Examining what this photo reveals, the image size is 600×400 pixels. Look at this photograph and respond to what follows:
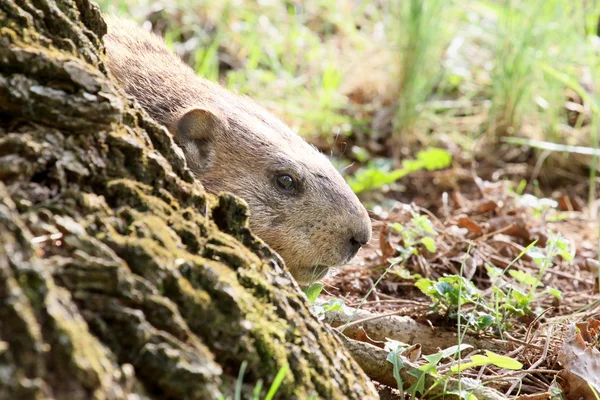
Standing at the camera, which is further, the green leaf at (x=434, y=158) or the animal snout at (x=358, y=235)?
the green leaf at (x=434, y=158)

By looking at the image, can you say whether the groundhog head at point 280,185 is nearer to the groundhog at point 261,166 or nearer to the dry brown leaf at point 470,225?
the groundhog at point 261,166

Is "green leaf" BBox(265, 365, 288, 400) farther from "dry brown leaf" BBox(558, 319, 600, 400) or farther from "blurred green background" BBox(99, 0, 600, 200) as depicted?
"blurred green background" BBox(99, 0, 600, 200)

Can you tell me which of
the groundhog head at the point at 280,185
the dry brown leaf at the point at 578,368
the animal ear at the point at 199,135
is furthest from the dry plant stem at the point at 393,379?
the animal ear at the point at 199,135

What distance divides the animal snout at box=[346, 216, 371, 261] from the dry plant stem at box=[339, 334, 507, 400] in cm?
68

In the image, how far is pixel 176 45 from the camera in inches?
288

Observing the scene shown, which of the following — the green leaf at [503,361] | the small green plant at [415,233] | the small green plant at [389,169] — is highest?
the green leaf at [503,361]

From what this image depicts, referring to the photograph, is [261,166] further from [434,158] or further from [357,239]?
[434,158]

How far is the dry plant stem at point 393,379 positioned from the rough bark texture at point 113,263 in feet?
1.21

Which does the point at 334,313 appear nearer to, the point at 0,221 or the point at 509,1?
the point at 0,221

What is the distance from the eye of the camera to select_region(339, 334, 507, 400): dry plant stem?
2.62 metres

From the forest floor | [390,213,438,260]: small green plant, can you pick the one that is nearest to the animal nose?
[390,213,438,260]: small green plant

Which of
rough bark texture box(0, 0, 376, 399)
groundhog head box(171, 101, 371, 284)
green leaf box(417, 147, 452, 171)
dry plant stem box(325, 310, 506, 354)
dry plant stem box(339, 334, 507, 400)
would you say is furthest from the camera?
green leaf box(417, 147, 452, 171)

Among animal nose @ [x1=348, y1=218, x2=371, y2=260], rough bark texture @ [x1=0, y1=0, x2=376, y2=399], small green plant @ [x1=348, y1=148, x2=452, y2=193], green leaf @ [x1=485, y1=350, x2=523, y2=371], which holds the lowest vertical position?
small green plant @ [x1=348, y1=148, x2=452, y2=193]

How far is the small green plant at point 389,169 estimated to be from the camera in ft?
19.7
